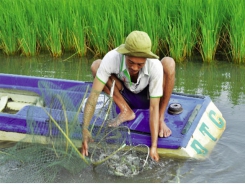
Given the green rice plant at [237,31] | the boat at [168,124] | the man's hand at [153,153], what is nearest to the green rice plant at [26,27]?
the boat at [168,124]

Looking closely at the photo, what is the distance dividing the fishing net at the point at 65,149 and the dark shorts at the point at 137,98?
0.81 feet

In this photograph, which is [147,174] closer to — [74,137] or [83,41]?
[74,137]

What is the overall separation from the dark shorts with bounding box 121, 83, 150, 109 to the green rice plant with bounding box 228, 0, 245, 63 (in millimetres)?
2763

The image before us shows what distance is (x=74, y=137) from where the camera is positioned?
3.65 metres

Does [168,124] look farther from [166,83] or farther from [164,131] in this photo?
[166,83]

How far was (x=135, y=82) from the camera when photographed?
3885 millimetres

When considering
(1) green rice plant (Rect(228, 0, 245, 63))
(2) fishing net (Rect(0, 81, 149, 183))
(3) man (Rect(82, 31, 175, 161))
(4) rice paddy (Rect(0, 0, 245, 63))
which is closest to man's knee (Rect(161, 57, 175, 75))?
(3) man (Rect(82, 31, 175, 161))

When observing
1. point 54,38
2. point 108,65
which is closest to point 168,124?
point 108,65

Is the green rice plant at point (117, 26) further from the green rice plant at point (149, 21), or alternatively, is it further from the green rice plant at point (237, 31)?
the green rice plant at point (237, 31)

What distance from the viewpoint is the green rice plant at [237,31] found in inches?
253

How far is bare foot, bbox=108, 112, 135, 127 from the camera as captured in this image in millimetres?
3936

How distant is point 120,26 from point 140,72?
123 inches

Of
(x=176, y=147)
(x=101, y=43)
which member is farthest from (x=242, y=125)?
(x=101, y=43)

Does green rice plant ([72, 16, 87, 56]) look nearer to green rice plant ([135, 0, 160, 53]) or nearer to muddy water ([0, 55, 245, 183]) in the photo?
muddy water ([0, 55, 245, 183])
